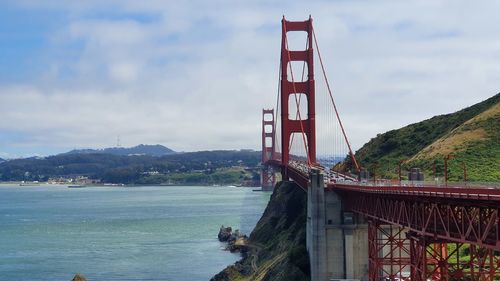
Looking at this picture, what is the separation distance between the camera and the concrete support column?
4428 centimetres

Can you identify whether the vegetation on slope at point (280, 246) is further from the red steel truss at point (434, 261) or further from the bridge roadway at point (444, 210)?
the bridge roadway at point (444, 210)

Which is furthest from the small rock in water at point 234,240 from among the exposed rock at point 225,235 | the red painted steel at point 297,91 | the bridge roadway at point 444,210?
the bridge roadway at point 444,210

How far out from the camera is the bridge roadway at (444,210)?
68.3ft

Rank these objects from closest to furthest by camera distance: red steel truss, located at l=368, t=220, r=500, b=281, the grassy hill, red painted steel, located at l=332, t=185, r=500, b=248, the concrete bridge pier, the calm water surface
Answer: red painted steel, located at l=332, t=185, r=500, b=248 → red steel truss, located at l=368, t=220, r=500, b=281 → the concrete bridge pier → the grassy hill → the calm water surface

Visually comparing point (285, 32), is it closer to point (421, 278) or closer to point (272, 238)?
point (272, 238)

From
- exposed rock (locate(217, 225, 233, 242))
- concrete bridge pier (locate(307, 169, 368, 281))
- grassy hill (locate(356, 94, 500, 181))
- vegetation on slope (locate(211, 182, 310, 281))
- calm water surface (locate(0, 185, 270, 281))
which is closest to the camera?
concrete bridge pier (locate(307, 169, 368, 281))

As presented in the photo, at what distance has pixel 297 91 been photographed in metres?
78.6

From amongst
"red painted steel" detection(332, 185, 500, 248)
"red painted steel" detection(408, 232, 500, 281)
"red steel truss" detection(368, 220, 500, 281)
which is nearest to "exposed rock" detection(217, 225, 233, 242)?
"red steel truss" detection(368, 220, 500, 281)

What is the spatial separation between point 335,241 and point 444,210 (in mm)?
20126

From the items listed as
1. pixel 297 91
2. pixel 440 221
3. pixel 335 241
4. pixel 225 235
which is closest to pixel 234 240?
pixel 225 235

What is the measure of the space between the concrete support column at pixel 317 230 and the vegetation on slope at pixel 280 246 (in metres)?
1.86

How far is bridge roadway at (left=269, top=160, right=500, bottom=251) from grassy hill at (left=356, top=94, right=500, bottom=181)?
10545 mm

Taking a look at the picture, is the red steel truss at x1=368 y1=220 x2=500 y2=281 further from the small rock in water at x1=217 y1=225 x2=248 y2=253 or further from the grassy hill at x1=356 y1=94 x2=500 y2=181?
the small rock in water at x1=217 y1=225 x2=248 y2=253

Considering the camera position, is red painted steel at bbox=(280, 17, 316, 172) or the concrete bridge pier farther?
red painted steel at bbox=(280, 17, 316, 172)
